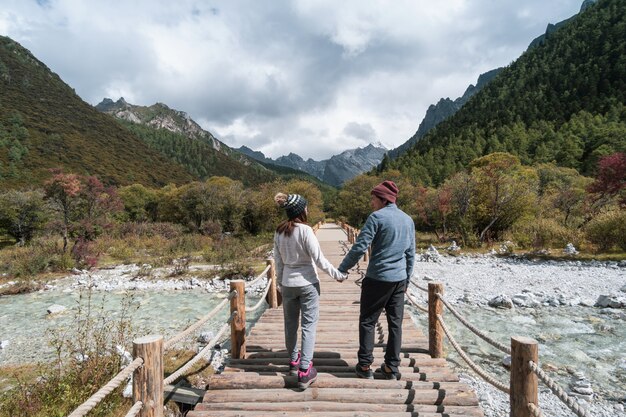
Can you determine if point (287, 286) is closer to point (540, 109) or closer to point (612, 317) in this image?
point (612, 317)

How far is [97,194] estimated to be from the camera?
1798 cm

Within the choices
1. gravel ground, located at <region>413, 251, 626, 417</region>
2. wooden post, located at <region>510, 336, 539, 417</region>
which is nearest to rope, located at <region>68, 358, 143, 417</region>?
wooden post, located at <region>510, 336, 539, 417</region>

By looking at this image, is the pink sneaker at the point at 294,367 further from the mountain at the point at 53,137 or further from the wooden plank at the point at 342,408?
the mountain at the point at 53,137

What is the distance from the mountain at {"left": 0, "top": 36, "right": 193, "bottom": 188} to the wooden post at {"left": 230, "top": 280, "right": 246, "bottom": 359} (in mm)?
55410

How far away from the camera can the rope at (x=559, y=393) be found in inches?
73.5

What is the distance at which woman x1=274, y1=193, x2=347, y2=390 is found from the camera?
10.9ft

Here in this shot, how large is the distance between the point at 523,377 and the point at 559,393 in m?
0.33

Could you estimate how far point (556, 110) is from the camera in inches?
2530

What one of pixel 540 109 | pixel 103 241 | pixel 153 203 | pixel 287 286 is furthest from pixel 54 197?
pixel 540 109

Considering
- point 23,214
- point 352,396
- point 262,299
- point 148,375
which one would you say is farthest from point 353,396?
point 23,214

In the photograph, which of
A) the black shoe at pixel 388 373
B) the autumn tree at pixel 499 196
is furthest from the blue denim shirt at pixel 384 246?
the autumn tree at pixel 499 196

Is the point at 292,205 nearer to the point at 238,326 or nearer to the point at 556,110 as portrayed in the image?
the point at 238,326

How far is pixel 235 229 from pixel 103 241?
11884mm

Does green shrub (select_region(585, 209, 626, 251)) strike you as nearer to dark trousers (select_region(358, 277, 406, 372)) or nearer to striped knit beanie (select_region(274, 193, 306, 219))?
dark trousers (select_region(358, 277, 406, 372))
